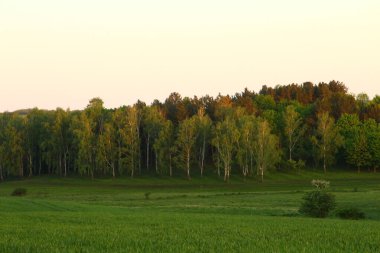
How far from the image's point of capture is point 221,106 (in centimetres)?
12100

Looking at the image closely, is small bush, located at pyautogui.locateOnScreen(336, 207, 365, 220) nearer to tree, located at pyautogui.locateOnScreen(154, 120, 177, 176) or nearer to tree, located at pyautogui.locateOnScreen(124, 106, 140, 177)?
tree, located at pyautogui.locateOnScreen(154, 120, 177, 176)

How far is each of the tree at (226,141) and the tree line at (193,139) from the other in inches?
7.8

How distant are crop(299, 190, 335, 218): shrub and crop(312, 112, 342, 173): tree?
7012 centimetres

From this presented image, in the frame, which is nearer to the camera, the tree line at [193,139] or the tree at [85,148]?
the tree line at [193,139]

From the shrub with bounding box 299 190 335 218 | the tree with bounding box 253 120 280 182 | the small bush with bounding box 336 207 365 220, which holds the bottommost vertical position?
the small bush with bounding box 336 207 365 220

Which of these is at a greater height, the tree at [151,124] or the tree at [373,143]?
the tree at [151,124]

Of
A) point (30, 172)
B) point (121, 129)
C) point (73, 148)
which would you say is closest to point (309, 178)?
point (121, 129)

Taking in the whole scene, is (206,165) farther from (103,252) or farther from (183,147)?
(103,252)

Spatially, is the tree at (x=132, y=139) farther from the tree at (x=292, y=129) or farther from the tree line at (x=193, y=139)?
the tree at (x=292, y=129)

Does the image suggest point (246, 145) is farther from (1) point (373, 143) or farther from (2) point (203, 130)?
(1) point (373, 143)

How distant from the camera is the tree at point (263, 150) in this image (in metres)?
102

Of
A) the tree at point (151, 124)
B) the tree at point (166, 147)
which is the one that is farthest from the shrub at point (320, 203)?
the tree at point (151, 124)

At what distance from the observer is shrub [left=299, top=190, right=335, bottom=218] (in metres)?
41.2

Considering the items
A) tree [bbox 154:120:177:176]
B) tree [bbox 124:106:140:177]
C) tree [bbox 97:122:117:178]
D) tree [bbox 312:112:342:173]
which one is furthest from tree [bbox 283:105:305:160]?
tree [bbox 97:122:117:178]
